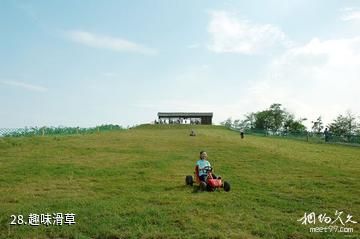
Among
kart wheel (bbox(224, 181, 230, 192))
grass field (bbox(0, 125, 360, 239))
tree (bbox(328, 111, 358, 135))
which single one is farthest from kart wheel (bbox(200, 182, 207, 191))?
tree (bbox(328, 111, 358, 135))

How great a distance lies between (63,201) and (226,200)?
4297 mm

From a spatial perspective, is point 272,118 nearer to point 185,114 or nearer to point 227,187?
point 185,114

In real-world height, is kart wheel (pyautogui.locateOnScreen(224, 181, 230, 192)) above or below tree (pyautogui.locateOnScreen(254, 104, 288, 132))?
below

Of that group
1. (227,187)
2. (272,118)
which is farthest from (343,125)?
(227,187)

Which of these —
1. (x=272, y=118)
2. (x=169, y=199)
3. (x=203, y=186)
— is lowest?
(x=169, y=199)

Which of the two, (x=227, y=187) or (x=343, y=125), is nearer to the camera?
(x=227, y=187)

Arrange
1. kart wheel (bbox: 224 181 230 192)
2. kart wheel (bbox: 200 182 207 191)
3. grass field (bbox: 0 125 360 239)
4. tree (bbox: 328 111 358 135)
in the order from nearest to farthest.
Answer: grass field (bbox: 0 125 360 239), kart wheel (bbox: 224 181 230 192), kart wheel (bbox: 200 182 207 191), tree (bbox: 328 111 358 135)

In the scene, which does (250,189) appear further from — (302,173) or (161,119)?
(161,119)

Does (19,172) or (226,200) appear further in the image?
(19,172)

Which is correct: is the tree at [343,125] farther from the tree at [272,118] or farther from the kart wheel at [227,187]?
the kart wheel at [227,187]

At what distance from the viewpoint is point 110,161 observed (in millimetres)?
17406

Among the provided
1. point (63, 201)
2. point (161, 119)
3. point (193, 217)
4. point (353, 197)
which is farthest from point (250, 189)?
point (161, 119)

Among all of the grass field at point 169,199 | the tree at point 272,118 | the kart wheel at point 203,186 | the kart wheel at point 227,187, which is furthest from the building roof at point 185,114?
the kart wheel at point 227,187

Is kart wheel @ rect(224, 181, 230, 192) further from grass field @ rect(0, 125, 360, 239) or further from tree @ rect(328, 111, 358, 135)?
tree @ rect(328, 111, 358, 135)
